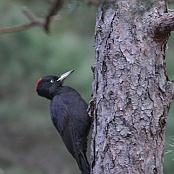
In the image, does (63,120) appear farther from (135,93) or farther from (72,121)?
(135,93)

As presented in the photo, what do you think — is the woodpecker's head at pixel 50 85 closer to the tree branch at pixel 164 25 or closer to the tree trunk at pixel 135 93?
the tree trunk at pixel 135 93

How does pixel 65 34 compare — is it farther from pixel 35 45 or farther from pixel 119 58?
pixel 119 58

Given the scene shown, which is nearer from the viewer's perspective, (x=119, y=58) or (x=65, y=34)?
(x=119, y=58)

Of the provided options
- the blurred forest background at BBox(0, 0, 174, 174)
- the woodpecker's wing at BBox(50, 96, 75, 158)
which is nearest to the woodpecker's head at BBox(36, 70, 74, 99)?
the woodpecker's wing at BBox(50, 96, 75, 158)

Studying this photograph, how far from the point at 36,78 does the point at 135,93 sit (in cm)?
497

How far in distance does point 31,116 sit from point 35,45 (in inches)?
66.9

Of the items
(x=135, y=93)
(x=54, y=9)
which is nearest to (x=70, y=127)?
(x=135, y=93)

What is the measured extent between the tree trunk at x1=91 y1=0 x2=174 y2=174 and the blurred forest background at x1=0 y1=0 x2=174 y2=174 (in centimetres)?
329

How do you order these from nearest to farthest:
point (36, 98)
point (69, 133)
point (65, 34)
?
point (69, 133), point (65, 34), point (36, 98)

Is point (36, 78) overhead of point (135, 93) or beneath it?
beneath

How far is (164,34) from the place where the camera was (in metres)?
4.74

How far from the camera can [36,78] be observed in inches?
379

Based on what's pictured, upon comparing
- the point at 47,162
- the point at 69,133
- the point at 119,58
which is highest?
the point at 119,58

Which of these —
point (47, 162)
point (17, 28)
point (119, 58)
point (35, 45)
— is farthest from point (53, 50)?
point (119, 58)
